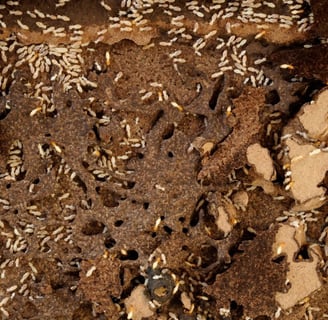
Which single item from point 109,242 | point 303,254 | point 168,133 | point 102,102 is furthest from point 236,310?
point 102,102

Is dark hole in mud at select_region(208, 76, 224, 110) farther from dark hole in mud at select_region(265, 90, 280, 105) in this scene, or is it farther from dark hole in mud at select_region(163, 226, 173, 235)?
dark hole in mud at select_region(163, 226, 173, 235)

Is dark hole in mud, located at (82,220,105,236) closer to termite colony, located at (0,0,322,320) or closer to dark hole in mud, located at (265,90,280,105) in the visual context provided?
termite colony, located at (0,0,322,320)

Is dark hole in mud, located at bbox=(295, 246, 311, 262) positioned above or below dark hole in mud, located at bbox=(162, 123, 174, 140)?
below

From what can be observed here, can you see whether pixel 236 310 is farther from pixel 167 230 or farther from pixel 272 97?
pixel 272 97

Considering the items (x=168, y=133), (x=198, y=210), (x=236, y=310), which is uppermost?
(x=168, y=133)

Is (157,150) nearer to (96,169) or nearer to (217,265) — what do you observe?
(96,169)

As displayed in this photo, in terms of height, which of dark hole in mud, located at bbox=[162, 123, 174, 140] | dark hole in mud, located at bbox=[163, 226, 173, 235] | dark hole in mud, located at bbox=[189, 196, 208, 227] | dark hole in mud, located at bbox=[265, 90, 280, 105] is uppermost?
dark hole in mud, located at bbox=[265, 90, 280, 105]

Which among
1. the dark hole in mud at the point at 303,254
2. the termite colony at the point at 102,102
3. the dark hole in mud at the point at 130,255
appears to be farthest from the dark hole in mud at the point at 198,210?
the dark hole in mud at the point at 303,254

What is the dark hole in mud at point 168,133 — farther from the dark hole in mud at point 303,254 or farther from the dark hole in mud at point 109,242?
the dark hole in mud at point 303,254

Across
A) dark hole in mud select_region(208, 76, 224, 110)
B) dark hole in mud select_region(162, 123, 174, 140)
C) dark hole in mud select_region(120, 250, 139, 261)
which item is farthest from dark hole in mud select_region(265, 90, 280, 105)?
dark hole in mud select_region(120, 250, 139, 261)
